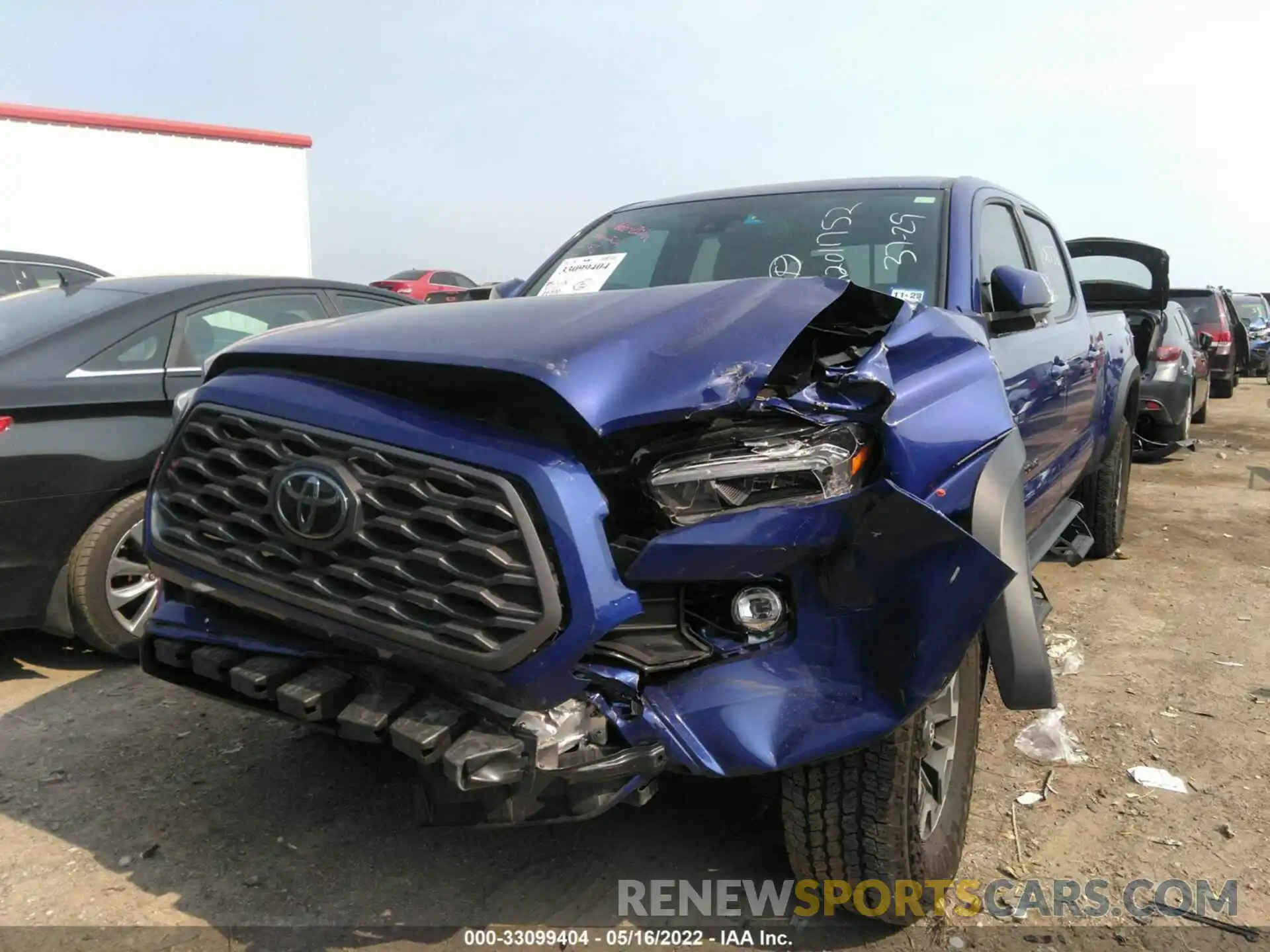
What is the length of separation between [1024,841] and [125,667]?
3298mm

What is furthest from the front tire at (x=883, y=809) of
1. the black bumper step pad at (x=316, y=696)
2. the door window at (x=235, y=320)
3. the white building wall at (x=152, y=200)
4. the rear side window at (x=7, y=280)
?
the white building wall at (x=152, y=200)

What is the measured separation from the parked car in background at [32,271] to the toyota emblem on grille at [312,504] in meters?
5.77

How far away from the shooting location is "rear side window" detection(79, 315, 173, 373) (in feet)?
12.3

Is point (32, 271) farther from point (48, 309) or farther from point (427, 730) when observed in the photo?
point (427, 730)

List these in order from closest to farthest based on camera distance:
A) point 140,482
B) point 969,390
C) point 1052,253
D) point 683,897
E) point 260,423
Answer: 1. point 260,423
2. point 969,390
3. point 683,897
4. point 140,482
5. point 1052,253

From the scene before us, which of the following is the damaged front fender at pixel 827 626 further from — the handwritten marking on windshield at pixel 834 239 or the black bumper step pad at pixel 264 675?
the handwritten marking on windshield at pixel 834 239

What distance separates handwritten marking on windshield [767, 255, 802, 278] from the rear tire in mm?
2838

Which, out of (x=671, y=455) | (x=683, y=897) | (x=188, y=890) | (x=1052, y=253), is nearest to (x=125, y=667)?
(x=188, y=890)

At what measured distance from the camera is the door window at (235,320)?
4.08 meters

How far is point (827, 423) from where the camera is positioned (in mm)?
2004

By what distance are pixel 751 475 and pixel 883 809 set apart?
2.60 ft

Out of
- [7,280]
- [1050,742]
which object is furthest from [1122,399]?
[7,280]

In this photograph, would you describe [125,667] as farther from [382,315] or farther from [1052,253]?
[1052,253]

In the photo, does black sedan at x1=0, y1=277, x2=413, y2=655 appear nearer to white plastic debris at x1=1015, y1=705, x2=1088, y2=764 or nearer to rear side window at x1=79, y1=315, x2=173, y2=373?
rear side window at x1=79, y1=315, x2=173, y2=373
